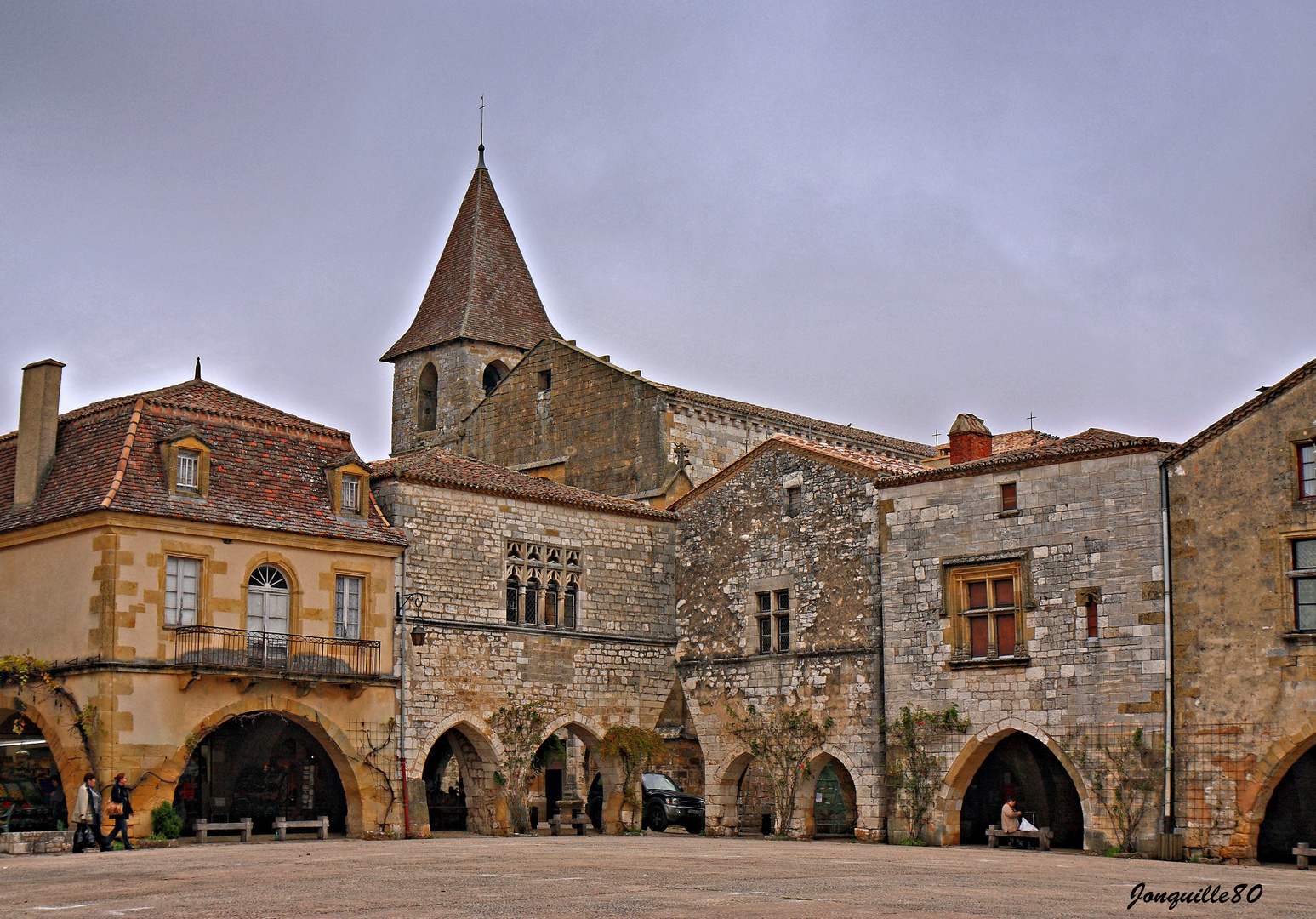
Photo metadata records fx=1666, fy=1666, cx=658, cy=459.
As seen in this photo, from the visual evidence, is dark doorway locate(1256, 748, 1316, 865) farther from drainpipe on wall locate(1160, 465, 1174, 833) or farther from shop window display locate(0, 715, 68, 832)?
shop window display locate(0, 715, 68, 832)

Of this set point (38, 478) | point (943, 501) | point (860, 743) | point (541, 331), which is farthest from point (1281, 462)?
point (541, 331)

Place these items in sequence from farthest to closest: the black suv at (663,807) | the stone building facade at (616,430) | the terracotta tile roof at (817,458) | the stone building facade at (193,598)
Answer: the stone building facade at (616,430) < the black suv at (663,807) < the terracotta tile roof at (817,458) < the stone building facade at (193,598)

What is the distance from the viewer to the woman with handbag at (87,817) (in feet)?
77.9

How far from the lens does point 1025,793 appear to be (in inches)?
1220

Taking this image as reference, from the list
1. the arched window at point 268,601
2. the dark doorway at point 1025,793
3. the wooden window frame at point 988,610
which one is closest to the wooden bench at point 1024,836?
the dark doorway at point 1025,793

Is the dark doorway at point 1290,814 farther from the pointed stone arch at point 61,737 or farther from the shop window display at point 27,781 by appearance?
the shop window display at point 27,781

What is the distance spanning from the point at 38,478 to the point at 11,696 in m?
3.79

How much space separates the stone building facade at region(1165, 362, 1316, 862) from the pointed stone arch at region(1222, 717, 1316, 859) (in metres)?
0.02

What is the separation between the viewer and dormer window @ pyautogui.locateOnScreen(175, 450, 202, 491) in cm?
2750

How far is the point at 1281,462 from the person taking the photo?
25469 millimetres

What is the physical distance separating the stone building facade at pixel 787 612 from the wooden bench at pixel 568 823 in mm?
2581

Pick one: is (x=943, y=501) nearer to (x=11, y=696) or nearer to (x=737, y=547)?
(x=737, y=547)

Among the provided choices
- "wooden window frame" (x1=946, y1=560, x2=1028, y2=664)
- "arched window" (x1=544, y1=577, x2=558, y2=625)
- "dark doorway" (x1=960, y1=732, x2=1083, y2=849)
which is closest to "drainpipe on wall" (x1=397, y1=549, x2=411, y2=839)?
"arched window" (x1=544, y1=577, x2=558, y2=625)

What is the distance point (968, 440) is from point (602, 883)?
1753 cm
